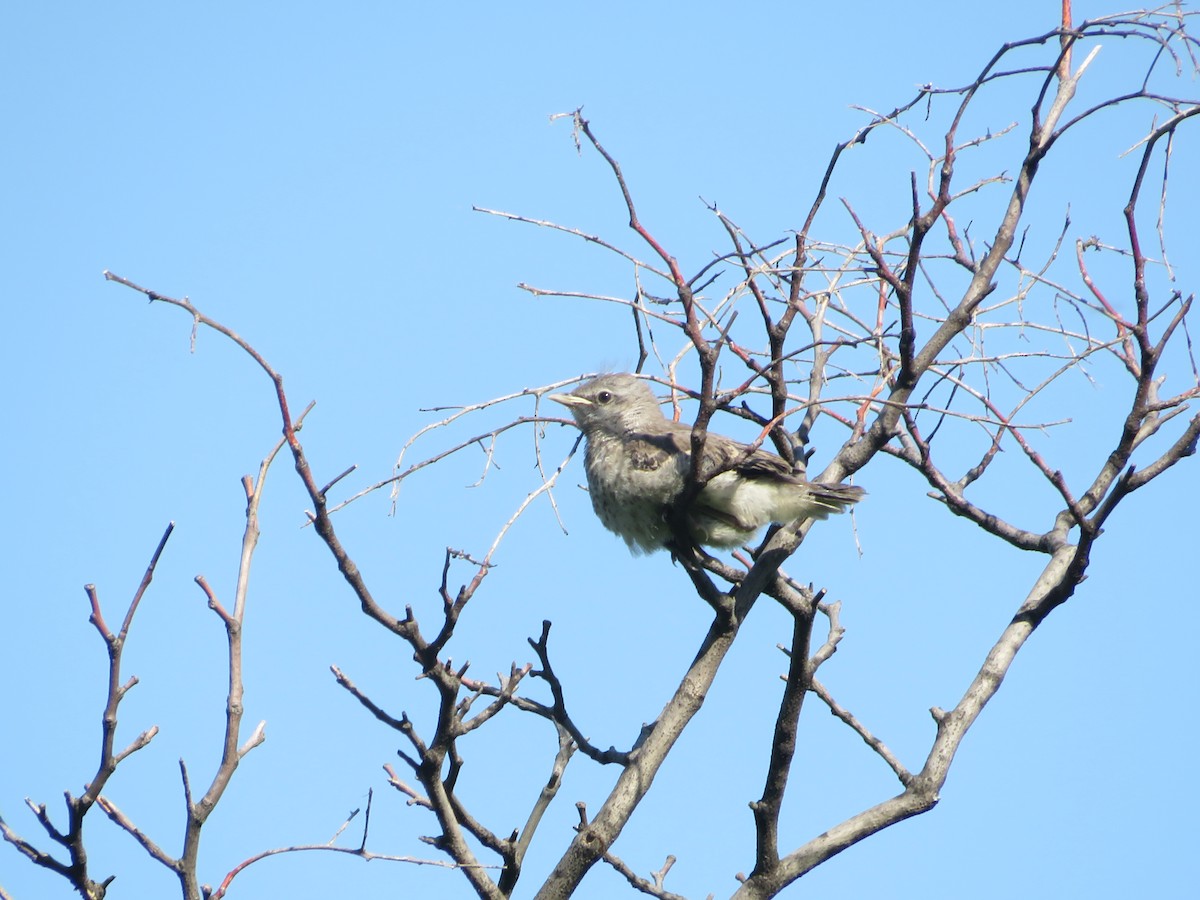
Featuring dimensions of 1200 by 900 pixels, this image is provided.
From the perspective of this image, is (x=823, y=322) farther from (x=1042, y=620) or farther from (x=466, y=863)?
(x=466, y=863)

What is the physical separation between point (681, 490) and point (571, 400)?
5.40 feet

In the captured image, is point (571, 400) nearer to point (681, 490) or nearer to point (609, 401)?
point (609, 401)

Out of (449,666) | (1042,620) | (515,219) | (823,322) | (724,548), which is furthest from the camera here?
(724,548)

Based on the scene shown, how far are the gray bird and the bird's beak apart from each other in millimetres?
352

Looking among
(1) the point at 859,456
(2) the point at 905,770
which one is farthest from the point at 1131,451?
(2) the point at 905,770

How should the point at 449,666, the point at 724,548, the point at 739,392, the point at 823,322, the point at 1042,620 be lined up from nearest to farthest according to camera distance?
→ the point at 449,666
the point at 739,392
the point at 1042,620
the point at 823,322
the point at 724,548

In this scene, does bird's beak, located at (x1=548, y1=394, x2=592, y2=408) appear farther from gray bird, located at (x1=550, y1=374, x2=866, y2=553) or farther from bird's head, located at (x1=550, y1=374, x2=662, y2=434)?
gray bird, located at (x1=550, y1=374, x2=866, y2=553)

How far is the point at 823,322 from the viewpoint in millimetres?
5039

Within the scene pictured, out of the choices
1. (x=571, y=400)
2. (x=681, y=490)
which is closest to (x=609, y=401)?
(x=571, y=400)

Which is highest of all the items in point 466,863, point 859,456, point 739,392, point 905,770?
point 859,456

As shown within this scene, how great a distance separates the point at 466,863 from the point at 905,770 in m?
1.58

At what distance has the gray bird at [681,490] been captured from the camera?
520cm

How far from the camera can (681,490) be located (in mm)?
5012

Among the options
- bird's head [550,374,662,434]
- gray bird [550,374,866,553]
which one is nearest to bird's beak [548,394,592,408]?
bird's head [550,374,662,434]
